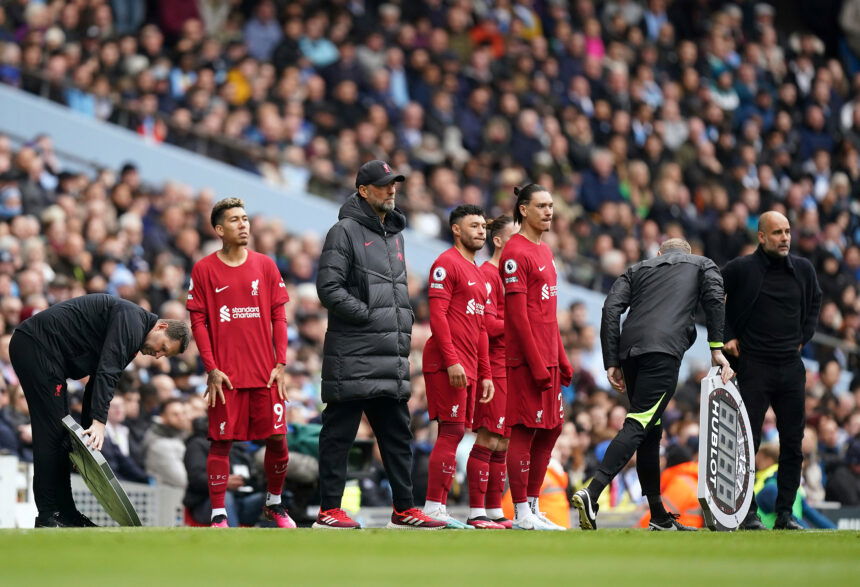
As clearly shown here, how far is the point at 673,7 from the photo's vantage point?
93.9 ft

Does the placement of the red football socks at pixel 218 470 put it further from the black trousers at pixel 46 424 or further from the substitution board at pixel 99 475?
the black trousers at pixel 46 424

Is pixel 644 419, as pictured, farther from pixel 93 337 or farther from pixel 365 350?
pixel 93 337

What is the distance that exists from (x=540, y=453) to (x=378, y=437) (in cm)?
121

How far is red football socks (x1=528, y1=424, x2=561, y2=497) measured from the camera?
35.5ft

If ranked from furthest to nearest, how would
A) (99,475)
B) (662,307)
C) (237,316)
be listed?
(662,307) → (237,316) → (99,475)

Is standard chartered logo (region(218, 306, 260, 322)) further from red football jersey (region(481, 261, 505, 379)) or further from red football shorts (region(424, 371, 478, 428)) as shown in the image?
red football jersey (region(481, 261, 505, 379))

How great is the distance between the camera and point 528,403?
10.6m

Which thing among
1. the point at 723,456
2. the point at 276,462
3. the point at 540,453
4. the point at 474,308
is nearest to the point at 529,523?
the point at 540,453

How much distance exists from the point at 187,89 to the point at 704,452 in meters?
11.0

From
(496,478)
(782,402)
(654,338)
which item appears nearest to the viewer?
(654,338)

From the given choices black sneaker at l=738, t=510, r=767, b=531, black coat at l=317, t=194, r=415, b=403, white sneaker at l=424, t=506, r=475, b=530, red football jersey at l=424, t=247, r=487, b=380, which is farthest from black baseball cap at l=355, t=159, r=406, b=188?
black sneaker at l=738, t=510, r=767, b=531

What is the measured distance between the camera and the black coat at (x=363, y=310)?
392 inches

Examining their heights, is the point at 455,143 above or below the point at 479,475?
above

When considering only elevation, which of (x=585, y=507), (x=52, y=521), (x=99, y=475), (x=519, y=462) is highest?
(x=519, y=462)
